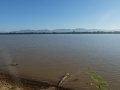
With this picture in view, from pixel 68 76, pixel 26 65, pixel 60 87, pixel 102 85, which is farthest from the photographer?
pixel 26 65

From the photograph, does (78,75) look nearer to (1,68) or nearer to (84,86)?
(84,86)

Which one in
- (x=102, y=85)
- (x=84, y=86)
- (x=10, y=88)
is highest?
(x=102, y=85)

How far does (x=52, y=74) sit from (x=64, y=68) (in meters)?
1.77

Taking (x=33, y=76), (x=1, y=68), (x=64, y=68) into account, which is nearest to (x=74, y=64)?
(x=64, y=68)

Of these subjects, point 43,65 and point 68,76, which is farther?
point 43,65

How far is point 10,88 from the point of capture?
791 cm

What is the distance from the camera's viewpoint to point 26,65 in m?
14.1

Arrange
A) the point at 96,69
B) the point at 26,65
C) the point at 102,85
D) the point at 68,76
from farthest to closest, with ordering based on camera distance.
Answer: the point at 26,65 → the point at 96,69 → the point at 68,76 → the point at 102,85

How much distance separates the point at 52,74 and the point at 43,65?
8.77ft

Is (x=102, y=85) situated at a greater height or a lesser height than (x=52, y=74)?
greater

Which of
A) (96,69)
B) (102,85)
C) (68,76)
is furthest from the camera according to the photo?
(96,69)

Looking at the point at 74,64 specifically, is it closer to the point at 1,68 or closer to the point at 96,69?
the point at 96,69

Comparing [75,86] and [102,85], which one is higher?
[102,85]

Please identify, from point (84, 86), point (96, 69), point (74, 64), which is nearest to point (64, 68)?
point (74, 64)
